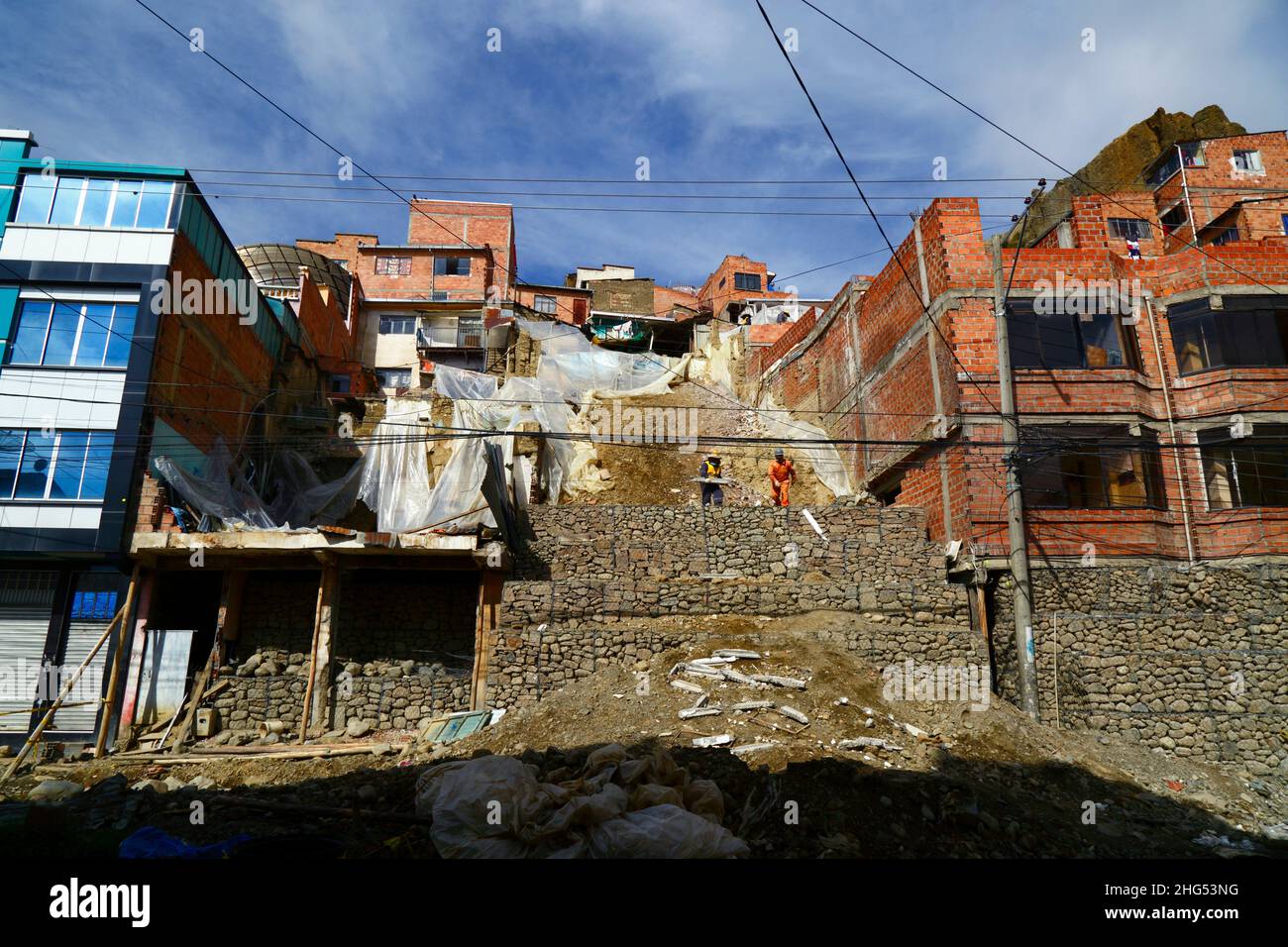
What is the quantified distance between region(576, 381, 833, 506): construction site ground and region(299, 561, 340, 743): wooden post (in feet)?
26.5

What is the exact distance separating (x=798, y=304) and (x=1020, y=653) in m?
28.5

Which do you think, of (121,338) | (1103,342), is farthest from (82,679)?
(1103,342)

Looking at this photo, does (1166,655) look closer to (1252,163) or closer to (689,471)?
(689,471)

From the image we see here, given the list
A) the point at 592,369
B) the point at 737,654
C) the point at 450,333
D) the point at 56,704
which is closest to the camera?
the point at 56,704

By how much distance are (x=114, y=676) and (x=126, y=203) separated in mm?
10554

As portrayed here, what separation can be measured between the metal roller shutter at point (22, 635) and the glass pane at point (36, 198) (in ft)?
25.9

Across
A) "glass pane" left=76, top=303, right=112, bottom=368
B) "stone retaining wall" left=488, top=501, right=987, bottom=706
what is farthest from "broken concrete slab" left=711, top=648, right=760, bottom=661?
"glass pane" left=76, top=303, right=112, bottom=368

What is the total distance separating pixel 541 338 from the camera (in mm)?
28734

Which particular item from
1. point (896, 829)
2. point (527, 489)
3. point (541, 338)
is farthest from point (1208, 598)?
point (541, 338)

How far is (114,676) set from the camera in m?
14.0

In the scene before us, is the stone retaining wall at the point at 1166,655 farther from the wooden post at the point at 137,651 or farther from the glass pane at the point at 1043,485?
the wooden post at the point at 137,651

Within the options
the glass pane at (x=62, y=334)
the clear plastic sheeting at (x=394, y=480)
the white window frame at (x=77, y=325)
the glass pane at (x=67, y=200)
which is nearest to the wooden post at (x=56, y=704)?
the white window frame at (x=77, y=325)
